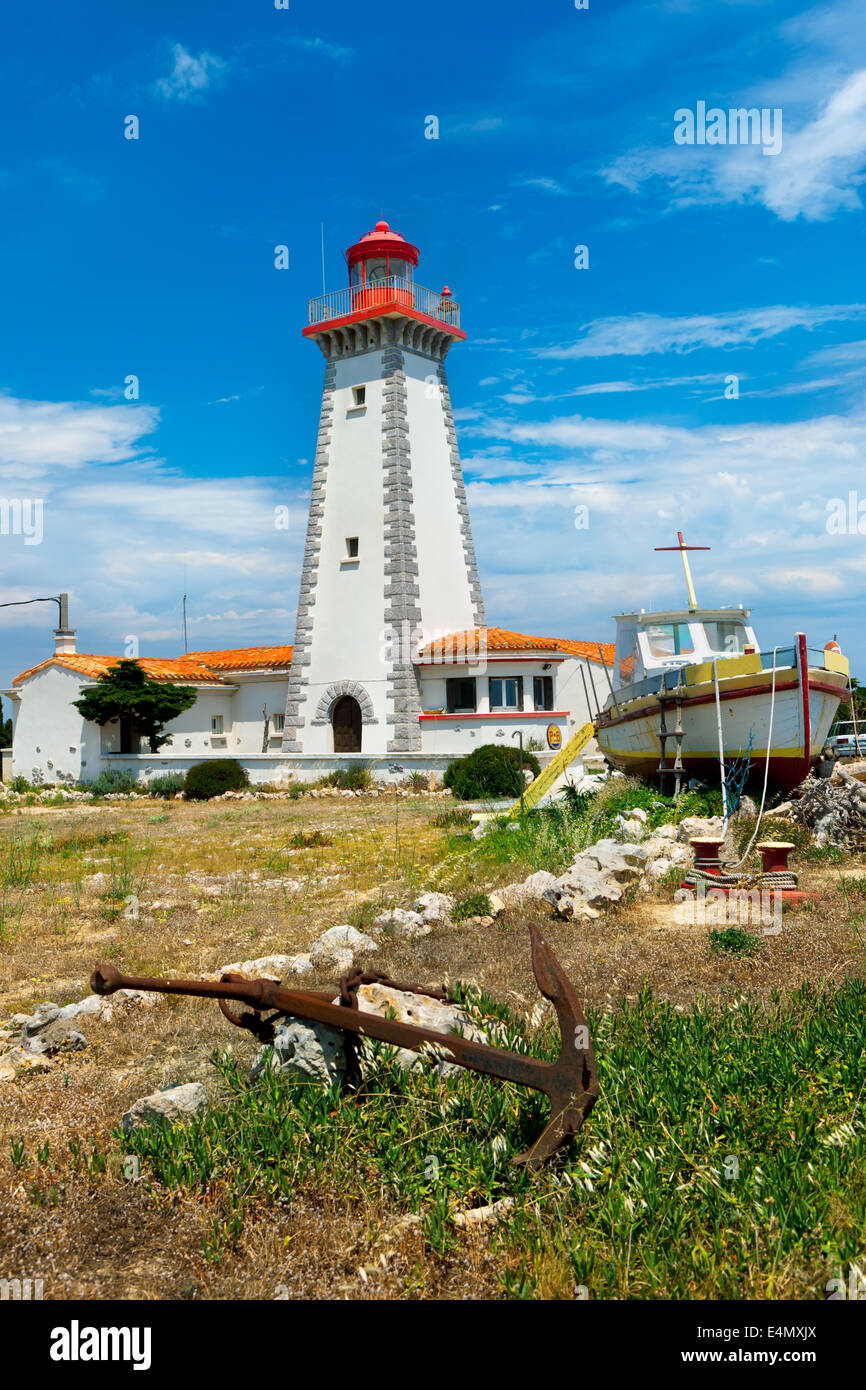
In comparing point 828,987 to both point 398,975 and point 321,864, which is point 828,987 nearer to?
point 398,975

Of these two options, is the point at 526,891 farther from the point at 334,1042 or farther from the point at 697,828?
the point at 334,1042

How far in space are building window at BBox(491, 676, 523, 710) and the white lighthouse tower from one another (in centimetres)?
229

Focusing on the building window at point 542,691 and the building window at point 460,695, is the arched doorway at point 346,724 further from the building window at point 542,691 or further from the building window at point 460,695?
the building window at point 542,691

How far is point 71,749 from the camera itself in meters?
30.6

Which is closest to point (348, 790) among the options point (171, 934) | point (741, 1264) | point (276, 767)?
point (276, 767)

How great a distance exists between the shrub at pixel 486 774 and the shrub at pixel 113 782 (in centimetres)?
1103

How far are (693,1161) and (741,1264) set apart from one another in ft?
2.00

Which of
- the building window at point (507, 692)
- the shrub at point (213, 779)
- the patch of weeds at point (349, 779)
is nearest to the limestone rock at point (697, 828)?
the patch of weeds at point (349, 779)

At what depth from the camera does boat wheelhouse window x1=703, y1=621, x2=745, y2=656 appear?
17.3 metres

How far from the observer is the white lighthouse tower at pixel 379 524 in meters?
26.9

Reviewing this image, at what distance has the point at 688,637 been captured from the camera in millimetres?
17266

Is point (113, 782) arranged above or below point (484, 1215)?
above

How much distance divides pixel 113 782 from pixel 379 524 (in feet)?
38.2

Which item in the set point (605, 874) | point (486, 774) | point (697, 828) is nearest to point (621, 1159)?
point (605, 874)
